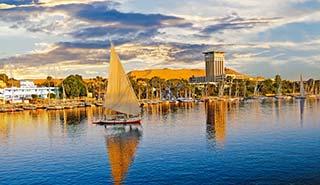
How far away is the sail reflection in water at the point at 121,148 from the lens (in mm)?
44406

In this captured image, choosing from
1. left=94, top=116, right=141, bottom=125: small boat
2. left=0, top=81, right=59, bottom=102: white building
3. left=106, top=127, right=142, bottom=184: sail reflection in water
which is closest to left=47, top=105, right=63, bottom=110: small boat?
left=0, top=81, right=59, bottom=102: white building

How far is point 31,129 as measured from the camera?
277 feet

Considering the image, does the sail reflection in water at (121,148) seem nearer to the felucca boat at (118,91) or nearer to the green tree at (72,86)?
the felucca boat at (118,91)

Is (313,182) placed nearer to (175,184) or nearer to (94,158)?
(175,184)

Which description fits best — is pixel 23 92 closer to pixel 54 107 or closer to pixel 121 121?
pixel 54 107

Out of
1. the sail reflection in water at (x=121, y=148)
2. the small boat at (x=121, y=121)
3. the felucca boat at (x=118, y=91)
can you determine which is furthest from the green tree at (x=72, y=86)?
the felucca boat at (x=118, y=91)

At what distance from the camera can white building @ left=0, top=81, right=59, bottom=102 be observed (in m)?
174

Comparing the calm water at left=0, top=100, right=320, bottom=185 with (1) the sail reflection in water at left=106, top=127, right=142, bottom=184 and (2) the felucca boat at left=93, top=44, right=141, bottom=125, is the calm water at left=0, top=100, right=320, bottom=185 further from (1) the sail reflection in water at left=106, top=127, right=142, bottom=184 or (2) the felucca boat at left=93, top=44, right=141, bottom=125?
(2) the felucca boat at left=93, top=44, right=141, bottom=125

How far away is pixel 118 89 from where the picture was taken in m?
76.0

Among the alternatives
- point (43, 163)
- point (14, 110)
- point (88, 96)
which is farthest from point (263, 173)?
point (88, 96)

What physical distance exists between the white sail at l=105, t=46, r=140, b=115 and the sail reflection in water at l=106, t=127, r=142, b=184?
14.3 feet

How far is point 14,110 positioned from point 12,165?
3897 inches

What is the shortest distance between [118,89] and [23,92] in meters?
116

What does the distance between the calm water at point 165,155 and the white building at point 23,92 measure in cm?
9723
